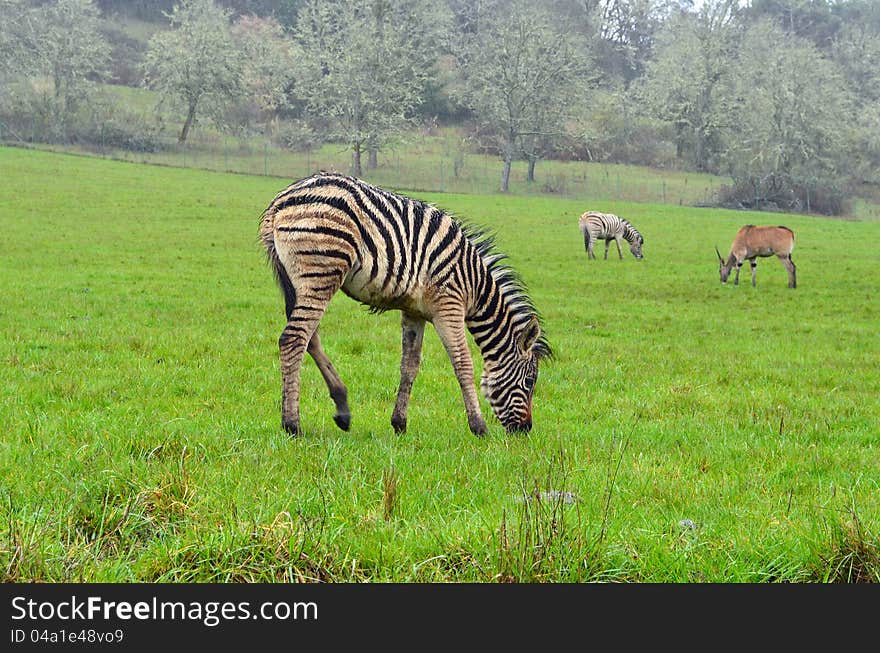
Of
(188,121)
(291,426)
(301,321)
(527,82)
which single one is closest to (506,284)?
(301,321)

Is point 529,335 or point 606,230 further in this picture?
point 606,230

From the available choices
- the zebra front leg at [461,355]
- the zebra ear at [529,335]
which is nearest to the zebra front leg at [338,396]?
the zebra front leg at [461,355]

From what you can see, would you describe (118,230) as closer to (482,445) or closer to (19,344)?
(19,344)

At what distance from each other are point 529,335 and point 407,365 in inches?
52.2

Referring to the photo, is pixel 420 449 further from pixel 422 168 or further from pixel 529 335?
pixel 422 168

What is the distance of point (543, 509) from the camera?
185 inches

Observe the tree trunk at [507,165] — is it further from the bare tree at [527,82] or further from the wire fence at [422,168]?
the wire fence at [422,168]

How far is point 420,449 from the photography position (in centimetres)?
761

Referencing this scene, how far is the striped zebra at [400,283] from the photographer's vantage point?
7.71 m

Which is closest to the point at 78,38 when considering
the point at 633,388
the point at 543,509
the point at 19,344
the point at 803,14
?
the point at 19,344

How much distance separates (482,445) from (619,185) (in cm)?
6814

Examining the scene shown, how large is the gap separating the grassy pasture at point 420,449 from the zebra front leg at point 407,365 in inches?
15.6

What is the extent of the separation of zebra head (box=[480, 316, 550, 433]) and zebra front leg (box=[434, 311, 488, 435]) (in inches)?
14.5

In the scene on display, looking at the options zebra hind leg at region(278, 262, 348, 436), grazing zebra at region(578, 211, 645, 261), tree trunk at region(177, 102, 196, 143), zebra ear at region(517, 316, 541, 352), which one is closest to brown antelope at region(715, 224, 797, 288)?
grazing zebra at region(578, 211, 645, 261)
